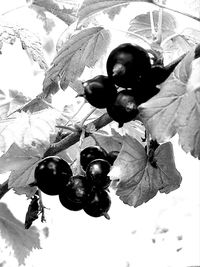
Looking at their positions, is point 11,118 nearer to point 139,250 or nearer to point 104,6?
point 104,6

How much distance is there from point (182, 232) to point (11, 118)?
238 cm

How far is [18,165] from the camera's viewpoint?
2.58 ft

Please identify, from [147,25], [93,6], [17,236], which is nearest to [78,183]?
[93,6]

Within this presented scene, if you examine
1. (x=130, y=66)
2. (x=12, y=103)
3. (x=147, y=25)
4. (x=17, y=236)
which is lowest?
(x=17, y=236)

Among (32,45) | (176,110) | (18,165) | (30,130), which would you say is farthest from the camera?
(32,45)

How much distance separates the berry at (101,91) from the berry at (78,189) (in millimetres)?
126

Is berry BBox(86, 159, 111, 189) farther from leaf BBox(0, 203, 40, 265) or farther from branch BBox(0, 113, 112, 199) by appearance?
leaf BBox(0, 203, 40, 265)

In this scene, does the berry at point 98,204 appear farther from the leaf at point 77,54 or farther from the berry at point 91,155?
the leaf at point 77,54

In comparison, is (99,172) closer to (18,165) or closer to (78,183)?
(78,183)

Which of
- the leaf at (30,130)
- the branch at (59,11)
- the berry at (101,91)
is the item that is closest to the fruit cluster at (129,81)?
the berry at (101,91)

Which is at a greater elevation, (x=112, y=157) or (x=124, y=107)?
(x=124, y=107)

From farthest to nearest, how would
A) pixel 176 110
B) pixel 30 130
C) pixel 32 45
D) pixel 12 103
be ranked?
pixel 12 103, pixel 32 45, pixel 30 130, pixel 176 110

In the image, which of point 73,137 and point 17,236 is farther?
point 17,236

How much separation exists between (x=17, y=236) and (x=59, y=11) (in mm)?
528
